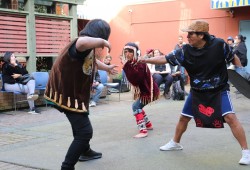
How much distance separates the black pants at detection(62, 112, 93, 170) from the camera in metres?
4.21

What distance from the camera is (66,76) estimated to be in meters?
4.18

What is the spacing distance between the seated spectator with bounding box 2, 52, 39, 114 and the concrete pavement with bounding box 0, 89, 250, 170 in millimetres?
441

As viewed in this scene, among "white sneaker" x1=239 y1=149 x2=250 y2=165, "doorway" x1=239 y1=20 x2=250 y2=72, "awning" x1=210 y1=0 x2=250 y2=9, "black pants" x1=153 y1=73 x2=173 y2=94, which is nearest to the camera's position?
"white sneaker" x1=239 y1=149 x2=250 y2=165

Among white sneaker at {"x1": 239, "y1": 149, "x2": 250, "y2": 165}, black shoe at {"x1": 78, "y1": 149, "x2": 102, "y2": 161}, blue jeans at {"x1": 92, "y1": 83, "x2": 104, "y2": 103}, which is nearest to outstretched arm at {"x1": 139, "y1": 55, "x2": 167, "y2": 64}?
black shoe at {"x1": 78, "y1": 149, "x2": 102, "y2": 161}

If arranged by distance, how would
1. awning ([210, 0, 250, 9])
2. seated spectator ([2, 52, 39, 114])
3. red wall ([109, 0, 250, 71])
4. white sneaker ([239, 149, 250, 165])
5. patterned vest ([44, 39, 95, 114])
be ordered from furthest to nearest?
red wall ([109, 0, 250, 71]) → awning ([210, 0, 250, 9]) → seated spectator ([2, 52, 39, 114]) → white sneaker ([239, 149, 250, 165]) → patterned vest ([44, 39, 95, 114])

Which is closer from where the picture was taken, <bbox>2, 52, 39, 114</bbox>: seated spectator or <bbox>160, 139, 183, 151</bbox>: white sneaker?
<bbox>160, 139, 183, 151</bbox>: white sneaker

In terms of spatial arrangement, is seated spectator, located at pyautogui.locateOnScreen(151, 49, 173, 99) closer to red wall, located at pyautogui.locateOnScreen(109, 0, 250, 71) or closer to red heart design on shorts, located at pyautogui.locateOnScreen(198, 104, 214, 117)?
red wall, located at pyautogui.locateOnScreen(109, 0, 250, 71)

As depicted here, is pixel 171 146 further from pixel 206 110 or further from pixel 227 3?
pixel 227 3

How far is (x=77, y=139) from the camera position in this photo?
4.26 meters

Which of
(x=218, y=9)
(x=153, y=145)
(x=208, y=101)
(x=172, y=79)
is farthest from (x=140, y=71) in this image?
(x=218, y=9)

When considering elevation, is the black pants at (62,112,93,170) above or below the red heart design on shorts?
below

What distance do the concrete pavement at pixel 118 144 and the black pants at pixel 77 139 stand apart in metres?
0.58

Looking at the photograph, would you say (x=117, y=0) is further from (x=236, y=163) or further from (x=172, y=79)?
(x=236, y=163)

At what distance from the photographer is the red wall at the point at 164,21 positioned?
15.4 meters
